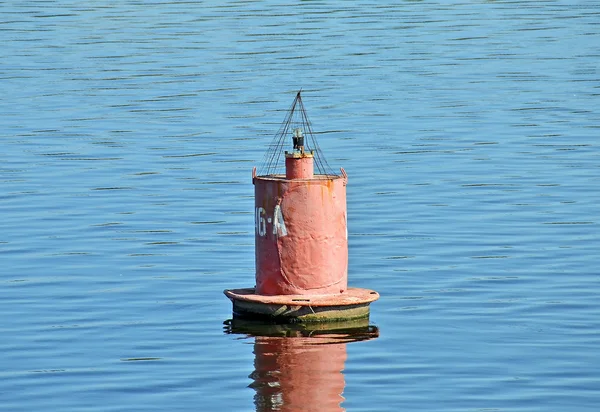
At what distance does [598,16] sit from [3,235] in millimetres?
31476

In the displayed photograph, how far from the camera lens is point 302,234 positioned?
15414 millimetres

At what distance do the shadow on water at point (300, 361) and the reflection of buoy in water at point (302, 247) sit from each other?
18 cm

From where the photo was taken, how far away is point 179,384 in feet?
43.5

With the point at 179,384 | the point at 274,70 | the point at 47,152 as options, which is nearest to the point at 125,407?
the point at 179,384

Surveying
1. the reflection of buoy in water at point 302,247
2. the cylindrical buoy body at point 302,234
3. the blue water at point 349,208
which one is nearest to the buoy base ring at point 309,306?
the reflection of buoy in water at point 302,247

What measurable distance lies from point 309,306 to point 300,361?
1380mm

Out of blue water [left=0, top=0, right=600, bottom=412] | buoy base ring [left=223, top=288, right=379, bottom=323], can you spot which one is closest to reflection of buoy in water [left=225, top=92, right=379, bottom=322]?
buoy base ring [left=223, top=288, right=379, bottom=323]

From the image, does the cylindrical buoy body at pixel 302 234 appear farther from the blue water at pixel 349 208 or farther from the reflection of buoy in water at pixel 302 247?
the blue water at pixel 349 208

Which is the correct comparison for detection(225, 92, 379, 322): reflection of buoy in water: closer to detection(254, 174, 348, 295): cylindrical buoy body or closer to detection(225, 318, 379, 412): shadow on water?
detection(254, 174, 348, 295): cylindrical buoy body

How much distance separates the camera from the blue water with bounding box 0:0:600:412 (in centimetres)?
1362

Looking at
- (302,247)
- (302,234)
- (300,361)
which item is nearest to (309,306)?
(302,247)

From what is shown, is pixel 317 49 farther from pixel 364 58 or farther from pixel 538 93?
pixel 538 93

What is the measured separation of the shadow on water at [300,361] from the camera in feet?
41.8

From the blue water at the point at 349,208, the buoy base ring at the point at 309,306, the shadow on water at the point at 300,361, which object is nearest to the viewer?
the shadow on water at the point at 300,361
